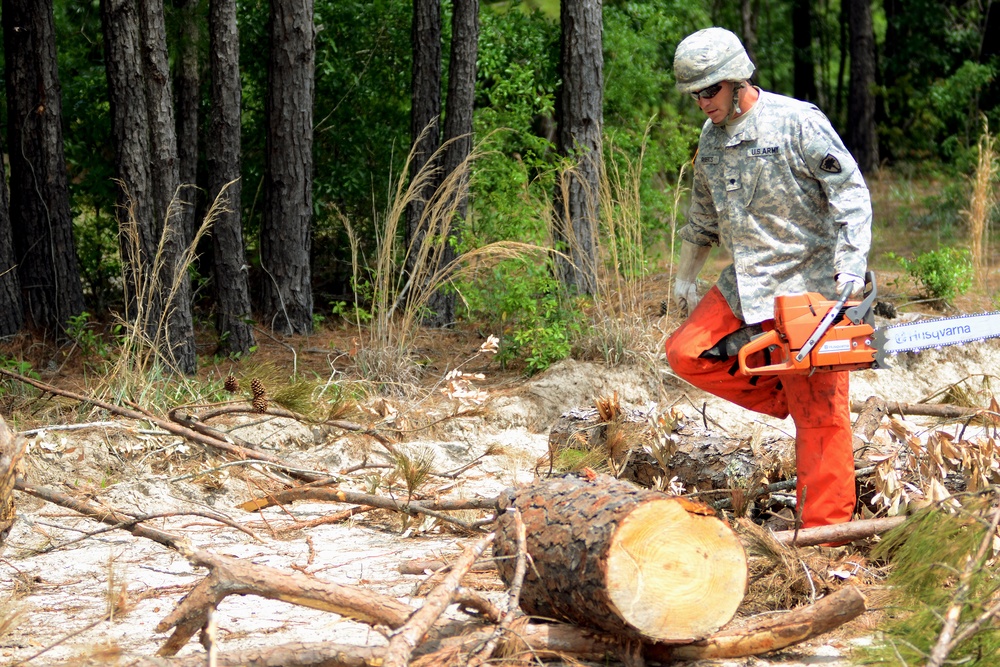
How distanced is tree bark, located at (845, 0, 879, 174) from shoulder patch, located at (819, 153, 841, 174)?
487 inches

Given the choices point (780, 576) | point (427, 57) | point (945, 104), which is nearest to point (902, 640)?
point (780, 576)

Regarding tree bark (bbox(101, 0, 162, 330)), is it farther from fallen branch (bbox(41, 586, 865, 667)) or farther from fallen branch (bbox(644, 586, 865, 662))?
fallen branch (bbox(644, 586, 865, 662))

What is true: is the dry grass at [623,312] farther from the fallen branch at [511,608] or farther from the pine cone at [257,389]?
the fallen branch at [511,608]

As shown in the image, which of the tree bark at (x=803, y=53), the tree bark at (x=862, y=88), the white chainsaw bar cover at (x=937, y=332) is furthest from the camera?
the tree bark at (x=803, y=53)

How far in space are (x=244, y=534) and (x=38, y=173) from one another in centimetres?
385

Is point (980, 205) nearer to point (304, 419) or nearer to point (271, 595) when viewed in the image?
point (304, 419)

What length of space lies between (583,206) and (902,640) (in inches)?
200

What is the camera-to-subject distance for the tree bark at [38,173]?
22.8ft

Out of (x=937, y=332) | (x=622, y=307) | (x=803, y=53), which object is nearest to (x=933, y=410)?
(x=937, y=332)

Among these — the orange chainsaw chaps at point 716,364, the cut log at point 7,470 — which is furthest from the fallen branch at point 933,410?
the cut log at point 7,470

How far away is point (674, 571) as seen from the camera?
2832 mm

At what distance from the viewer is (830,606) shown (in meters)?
2.88

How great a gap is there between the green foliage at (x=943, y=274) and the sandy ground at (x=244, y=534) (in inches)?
33.3

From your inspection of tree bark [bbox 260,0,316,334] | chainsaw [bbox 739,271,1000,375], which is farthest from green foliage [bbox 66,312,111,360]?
chainsaw [bbox 739,271,1000,375]
